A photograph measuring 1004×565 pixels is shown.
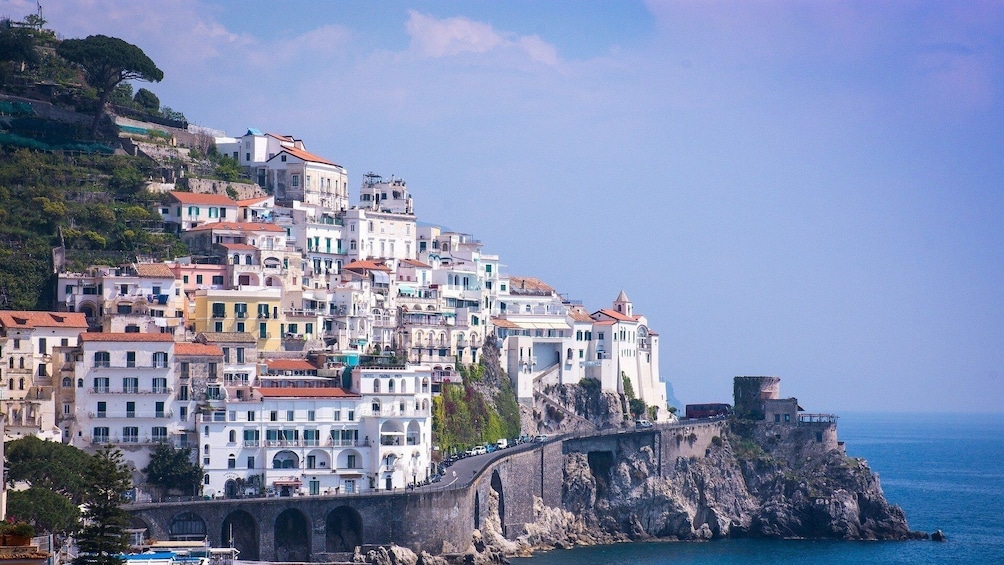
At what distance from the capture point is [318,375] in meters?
104

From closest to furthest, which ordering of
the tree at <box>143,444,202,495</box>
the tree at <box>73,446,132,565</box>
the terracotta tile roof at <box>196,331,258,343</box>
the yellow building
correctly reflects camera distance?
the tree at <box>73,446,132,565</box>, the tree at <box>143,444,202,495</box>, the terracotta tile roof at <box>196,331,258,343</box>, the yellow building

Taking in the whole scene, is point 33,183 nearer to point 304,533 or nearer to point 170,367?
point 170,367

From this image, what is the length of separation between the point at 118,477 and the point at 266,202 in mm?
48724

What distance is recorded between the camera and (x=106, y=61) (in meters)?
123

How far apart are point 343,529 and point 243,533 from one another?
5.83m

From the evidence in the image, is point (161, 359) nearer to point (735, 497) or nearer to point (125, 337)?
point (125, 337)

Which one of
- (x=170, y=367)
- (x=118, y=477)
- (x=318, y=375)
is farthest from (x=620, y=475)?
(x=118, y=477)

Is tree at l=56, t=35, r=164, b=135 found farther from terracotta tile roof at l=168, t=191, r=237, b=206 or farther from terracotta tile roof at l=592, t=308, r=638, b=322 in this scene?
terracotta tile roof at l=592, t=308, r=638, b=322

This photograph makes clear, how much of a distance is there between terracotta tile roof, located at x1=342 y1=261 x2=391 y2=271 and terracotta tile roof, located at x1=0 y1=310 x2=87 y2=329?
23.9 meters

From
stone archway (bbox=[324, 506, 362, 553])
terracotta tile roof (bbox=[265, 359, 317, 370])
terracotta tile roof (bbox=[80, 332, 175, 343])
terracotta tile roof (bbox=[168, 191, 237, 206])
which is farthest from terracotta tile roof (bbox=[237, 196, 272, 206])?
stone archway (bbox=[324, 506, 362, 553])

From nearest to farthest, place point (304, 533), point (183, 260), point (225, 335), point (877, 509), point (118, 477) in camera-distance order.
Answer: point (118, 477), point (304, 533), point (225, 335), point (183, 260), point (877, 509)

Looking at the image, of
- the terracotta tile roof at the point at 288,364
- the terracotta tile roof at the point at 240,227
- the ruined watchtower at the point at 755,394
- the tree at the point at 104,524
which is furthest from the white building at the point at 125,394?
the ruined watchtower at the point at 755,394

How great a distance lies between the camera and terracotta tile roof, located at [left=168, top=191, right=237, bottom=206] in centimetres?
11656

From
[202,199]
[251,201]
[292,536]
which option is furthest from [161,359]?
[251,201]
